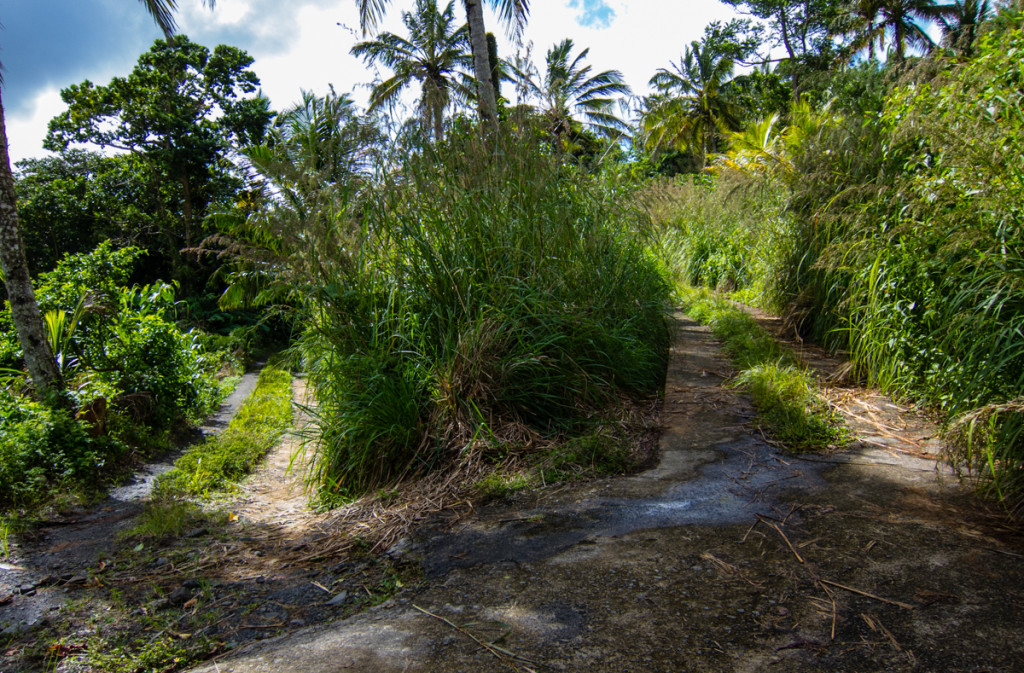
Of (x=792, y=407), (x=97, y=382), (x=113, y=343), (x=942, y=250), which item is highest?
(x=942, y=250)

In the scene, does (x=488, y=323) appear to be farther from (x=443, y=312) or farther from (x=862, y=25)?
(x=862, y=25)

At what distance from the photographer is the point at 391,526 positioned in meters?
2.57

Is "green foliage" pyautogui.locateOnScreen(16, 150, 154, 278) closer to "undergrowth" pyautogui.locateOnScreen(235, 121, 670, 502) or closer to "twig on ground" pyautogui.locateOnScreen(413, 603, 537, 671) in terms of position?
"undergrowth" pyautogui.locateOnScreen(235, 121, 670, 502)

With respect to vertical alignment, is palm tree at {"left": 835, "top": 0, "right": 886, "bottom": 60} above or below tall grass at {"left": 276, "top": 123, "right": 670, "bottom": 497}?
above

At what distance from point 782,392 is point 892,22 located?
92.1 ft

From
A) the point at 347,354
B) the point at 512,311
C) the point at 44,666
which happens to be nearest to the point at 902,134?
the point at 512,311

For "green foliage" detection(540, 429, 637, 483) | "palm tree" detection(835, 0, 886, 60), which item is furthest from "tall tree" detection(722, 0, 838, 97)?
"green foliage" detection(540, 429, 637, 483)

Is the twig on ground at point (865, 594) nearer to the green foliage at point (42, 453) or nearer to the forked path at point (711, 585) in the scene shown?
the forked path at point (711, 585)

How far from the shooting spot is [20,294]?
5.06m

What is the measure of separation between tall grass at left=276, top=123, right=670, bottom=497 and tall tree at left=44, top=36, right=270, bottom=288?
16.4 metres

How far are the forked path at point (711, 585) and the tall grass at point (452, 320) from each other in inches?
28.3

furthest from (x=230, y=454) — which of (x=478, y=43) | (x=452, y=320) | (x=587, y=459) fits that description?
(x=478, y=43)

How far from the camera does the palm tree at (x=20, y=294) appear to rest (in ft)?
16.4

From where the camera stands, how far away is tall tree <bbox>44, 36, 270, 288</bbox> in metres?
18.0
